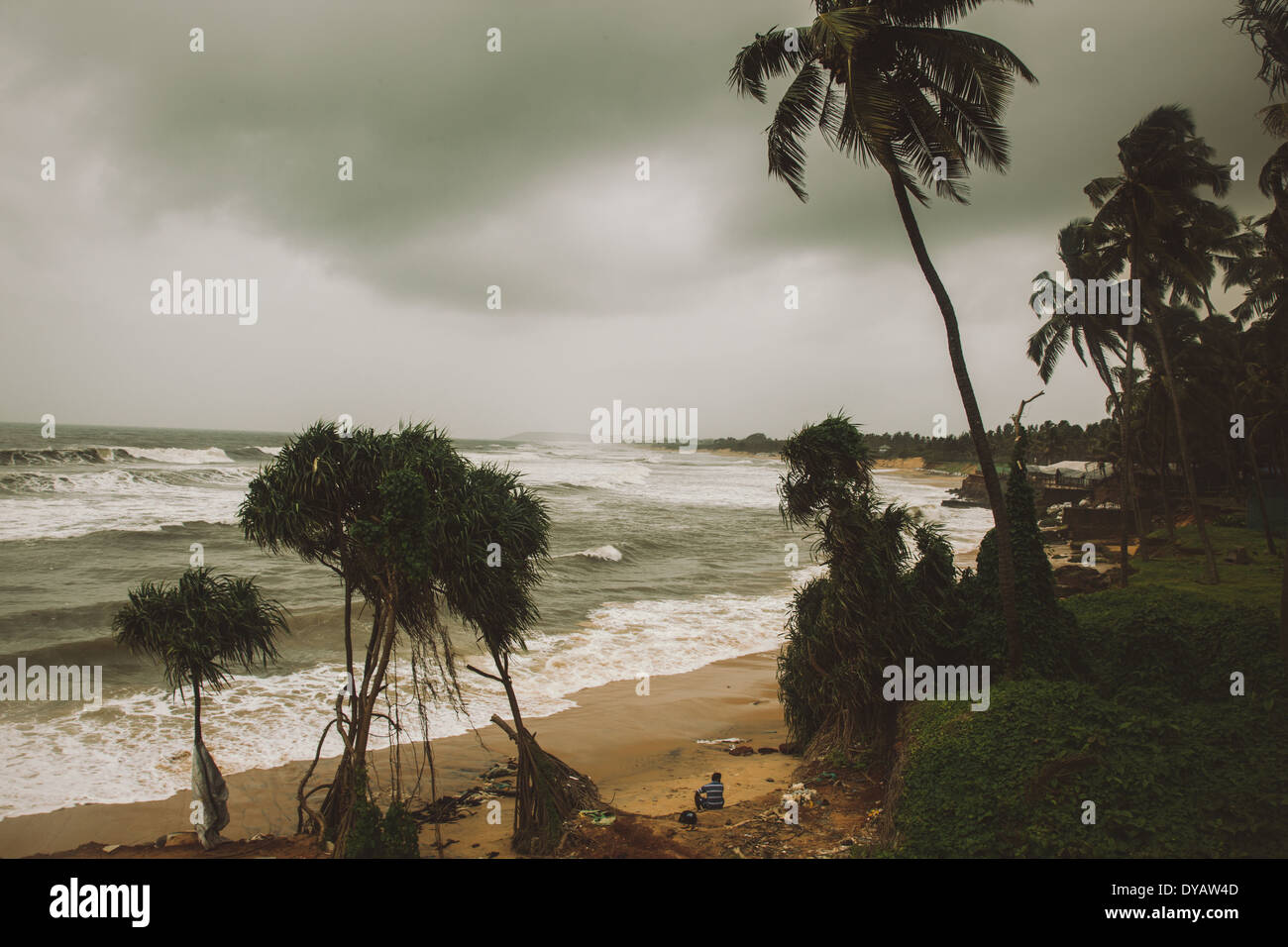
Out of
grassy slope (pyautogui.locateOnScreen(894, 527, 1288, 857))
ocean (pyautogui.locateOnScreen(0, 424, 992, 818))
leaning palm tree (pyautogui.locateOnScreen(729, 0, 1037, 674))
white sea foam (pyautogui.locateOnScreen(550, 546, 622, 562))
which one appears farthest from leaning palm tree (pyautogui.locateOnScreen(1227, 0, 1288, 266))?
white sea foam (pyautogui.locateOnScreen(550, 546, 622, 562))

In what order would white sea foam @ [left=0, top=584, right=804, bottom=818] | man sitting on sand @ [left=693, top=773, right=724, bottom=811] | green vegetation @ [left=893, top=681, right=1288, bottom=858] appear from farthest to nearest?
1. white sea foam @ [left=0, top=584, right=804, bottom=818]
2. man sitting on sand @ [left=693, top=773, right=724, bottom=811]
3. green vegetation @ [left=893, top=681, right=1288, bottom=858]

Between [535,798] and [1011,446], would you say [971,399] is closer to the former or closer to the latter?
[535,798]

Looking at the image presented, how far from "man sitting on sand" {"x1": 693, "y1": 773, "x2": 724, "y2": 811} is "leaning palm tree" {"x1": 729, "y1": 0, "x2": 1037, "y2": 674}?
442 centimetres

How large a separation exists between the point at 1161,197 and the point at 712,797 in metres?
17.2

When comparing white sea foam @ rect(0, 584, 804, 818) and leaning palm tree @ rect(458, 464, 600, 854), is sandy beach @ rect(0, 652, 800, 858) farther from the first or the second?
leaning palm tree @ rect(458, 464, 600, 854)

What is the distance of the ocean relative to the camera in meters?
12.0

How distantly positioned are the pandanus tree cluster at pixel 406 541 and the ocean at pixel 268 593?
4407 mm

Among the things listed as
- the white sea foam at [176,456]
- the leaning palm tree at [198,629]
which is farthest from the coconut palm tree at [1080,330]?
the white sea foam at [176,456]

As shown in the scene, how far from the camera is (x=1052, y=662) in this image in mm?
9711

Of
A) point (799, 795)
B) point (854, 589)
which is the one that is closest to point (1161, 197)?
point (854, 589)

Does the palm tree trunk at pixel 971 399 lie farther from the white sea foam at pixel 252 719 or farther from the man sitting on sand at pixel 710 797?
the white sea foam at pixel 252 719

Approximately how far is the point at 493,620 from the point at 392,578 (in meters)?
1.36

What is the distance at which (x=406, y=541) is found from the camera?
6.74 meters
